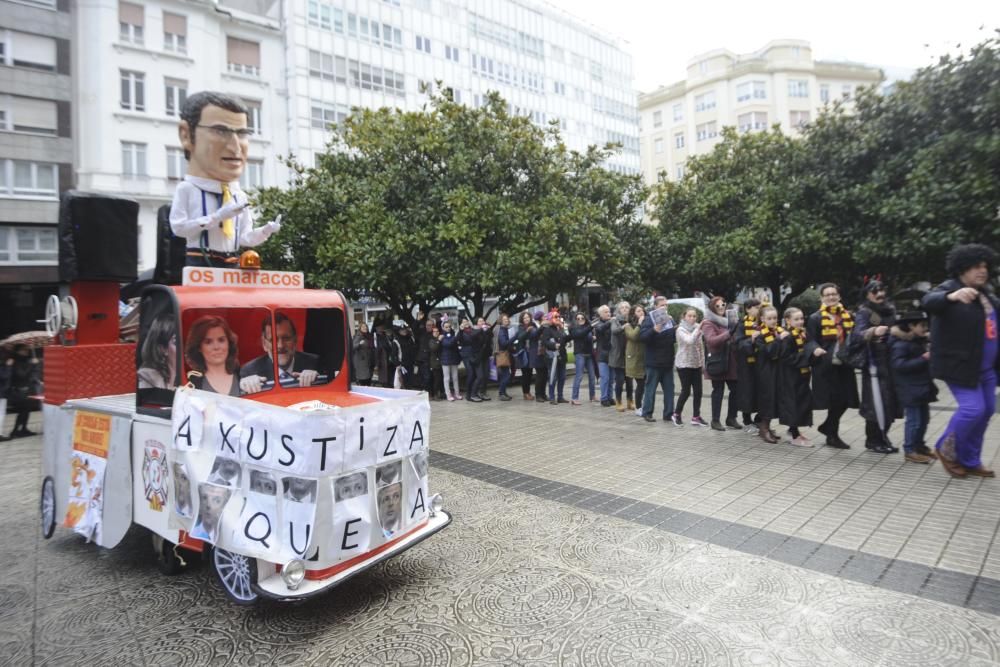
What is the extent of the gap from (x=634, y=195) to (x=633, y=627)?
16491 millimetres

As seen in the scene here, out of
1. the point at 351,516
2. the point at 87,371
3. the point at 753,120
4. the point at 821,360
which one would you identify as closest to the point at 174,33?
the point at 87,371

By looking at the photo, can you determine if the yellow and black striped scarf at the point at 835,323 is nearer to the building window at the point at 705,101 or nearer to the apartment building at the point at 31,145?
the apartment building at the point at 31,145

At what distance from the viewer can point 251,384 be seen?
443 centimetres

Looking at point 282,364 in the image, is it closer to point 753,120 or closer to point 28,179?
point 28,179

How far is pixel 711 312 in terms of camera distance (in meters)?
8.74

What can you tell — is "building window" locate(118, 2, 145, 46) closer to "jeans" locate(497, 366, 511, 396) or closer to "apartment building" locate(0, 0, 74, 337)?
"apartment building" locate(0, 0, 74, 337)

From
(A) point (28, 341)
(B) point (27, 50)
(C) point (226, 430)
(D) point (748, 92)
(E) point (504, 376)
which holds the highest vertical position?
(D) point (748, 92)

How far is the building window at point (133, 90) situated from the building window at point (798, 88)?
Answer: 179ft

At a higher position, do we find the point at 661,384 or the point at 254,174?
the point at 254,174

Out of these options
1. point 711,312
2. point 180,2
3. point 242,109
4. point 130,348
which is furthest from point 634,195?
point 180,2

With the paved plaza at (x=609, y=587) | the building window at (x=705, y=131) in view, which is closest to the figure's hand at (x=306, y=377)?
the paved plaza at (x=609, y=587)

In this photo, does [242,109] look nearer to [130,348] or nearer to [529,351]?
[130,348]

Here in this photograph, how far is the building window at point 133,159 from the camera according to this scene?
27125 millimetres

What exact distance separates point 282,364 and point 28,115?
2950 centimetres
